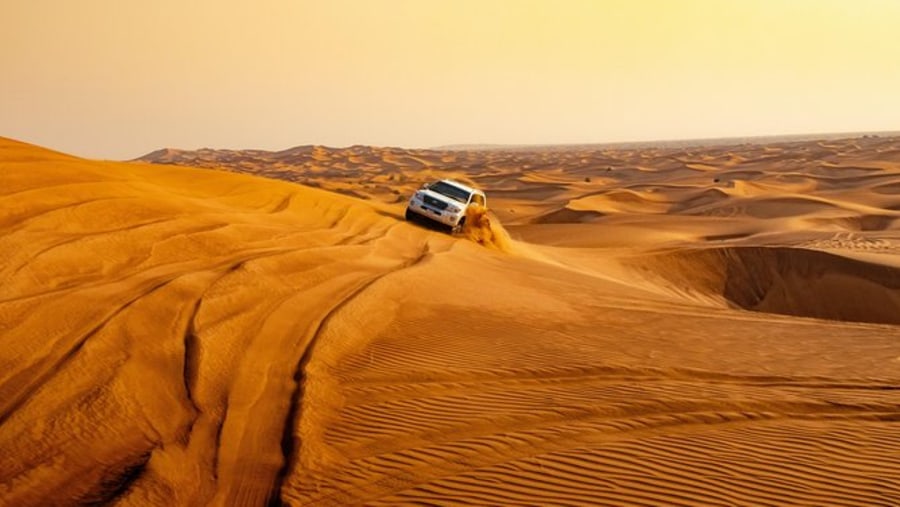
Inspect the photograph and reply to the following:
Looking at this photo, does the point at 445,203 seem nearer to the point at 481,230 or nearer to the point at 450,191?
the point at 450,191

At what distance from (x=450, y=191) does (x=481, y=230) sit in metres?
1.47

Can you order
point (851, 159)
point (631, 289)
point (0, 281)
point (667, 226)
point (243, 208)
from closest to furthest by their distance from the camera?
point (0, 281)
point (631, 289)
point (243, 208)
point (667, 226)
point (851, 159)

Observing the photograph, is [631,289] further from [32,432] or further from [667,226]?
[667,226]

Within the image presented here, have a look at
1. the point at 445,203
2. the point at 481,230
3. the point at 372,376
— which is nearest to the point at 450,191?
the point at 445,203

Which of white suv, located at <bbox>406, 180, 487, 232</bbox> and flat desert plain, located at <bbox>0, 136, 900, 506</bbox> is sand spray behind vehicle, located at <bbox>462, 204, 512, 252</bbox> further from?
flat desert plain, located at <bbox>0, 136, 900, 506</bbox>

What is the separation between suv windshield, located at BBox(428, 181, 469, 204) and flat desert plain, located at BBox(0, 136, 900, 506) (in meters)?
3.85

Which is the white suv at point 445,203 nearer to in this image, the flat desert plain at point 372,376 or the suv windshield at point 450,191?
the suv windshield at point 450,191

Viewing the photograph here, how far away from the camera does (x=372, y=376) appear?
6895mm

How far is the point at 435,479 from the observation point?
15.9 ft

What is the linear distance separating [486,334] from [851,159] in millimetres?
64984

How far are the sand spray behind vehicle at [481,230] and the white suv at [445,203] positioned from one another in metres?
0.17

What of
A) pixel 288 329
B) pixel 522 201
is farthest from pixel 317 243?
pixel 522 201

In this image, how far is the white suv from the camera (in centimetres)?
1828

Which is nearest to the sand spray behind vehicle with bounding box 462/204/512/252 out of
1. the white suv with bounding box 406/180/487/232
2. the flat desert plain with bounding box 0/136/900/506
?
the white suv with bounding box 406/180/487/232
